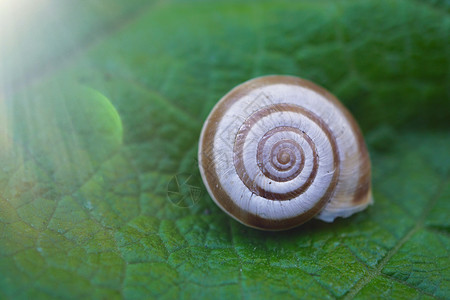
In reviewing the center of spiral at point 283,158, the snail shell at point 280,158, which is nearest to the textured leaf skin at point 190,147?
the snail shell at point 280,158

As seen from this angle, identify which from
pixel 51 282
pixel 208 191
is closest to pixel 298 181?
pixel 208 191

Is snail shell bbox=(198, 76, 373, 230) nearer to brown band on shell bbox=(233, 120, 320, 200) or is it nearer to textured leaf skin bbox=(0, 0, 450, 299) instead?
brown band on shell bbox=(233, 120, 320, 200)

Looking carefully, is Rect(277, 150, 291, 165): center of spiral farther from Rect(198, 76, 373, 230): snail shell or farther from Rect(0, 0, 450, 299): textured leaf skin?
Rect(0, 0, 450, 299): textured leaf skin

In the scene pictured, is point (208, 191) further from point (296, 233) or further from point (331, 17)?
point (331, 17)

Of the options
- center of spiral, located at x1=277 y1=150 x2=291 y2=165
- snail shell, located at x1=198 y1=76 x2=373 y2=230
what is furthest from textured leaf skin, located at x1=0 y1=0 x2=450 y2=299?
center of spiral, located at x1=277 y1=150 x2=291 y2=165

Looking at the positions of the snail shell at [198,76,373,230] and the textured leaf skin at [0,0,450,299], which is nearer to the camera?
the textured leaf skin at [0,0,450,299]

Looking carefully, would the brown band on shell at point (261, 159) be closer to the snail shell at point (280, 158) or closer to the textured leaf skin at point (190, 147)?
the snail shell at point (280, 158)
